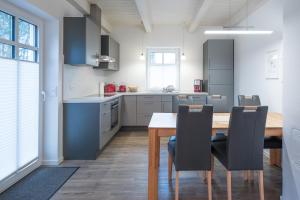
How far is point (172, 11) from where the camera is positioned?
227 inches

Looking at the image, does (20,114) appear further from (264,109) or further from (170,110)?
(170,110)

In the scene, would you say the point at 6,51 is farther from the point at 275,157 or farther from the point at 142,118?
the point at 142,118

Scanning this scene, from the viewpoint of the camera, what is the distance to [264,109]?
252 cm

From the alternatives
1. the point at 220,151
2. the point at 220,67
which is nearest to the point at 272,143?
the point at 220,151

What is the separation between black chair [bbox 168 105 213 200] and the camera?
8.15 ft

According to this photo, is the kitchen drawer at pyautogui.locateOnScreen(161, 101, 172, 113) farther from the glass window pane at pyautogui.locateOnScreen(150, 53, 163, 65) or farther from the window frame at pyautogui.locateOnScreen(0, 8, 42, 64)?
the window frame at pyautogui.locateOnScreen(0, 8, 42, 64)

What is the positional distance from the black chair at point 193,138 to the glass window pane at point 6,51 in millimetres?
1945

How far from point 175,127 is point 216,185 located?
1.03 meters

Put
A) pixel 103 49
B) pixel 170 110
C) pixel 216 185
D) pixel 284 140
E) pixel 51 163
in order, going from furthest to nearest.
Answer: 1. pixel 170 110
2. pixel 103 49
3. pixel 51 163
4. pixel 216 185
5. pixel 284 140

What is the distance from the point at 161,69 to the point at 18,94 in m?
4.63

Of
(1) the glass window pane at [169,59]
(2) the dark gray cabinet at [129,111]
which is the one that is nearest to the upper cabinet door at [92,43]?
(2) the dark gray cabinet at [129,111]

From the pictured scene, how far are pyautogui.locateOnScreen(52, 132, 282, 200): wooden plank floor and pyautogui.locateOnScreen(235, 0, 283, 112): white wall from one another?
1145 millimetres

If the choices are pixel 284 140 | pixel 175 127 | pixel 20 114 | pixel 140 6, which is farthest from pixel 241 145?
pixel 140 6

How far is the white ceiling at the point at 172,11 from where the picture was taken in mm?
5121
